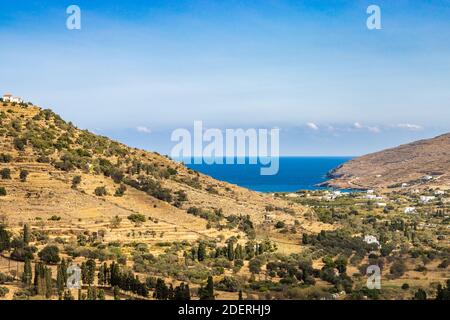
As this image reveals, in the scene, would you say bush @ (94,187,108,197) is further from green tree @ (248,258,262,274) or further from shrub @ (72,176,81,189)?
green tree @ (248,258,262,274)

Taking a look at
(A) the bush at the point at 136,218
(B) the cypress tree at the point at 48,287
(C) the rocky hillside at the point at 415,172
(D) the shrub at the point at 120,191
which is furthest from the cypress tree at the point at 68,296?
(C) the rocky hillside at the point at 415,172

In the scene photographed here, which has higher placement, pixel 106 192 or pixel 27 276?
pixel 106 192

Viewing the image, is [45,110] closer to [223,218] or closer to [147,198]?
[147,198]

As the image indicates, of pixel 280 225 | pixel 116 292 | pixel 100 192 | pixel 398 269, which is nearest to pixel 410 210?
pixel 280 225

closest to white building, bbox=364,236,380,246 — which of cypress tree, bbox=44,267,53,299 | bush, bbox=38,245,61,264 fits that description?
bush, bbox=38,245,61,264

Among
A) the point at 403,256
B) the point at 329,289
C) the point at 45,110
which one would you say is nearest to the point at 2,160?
the point at 45,110

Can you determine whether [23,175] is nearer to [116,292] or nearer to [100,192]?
[100,192]

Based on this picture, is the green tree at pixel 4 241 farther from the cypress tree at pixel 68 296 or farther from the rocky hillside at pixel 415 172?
the rocky hillside at pixel 415 172

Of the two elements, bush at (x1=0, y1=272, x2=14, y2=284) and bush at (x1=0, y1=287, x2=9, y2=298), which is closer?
bush at (x1=0, y1=287, x2=9, y2=298)
